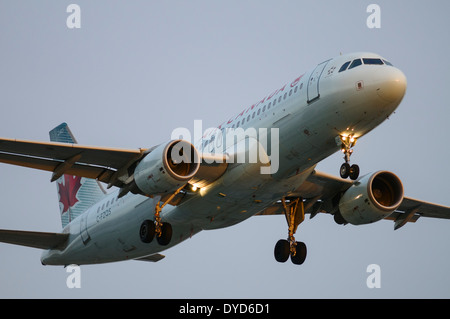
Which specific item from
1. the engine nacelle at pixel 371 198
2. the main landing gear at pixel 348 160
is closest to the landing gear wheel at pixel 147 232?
the main landing gear at pixel 348 160

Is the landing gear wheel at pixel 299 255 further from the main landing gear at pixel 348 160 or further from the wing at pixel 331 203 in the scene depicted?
the main landing gear at pixel 348 160

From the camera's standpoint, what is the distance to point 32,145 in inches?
1200

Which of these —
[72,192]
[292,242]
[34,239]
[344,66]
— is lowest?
[292,242]

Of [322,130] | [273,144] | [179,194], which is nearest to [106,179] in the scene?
[179,194]

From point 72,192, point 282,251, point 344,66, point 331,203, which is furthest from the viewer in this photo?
point 72,192

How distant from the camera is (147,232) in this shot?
32656mm

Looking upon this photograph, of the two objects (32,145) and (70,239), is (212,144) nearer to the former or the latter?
(32,145)

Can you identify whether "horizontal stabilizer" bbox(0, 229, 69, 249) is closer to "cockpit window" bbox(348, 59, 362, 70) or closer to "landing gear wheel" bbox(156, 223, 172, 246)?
"landing gear wheel" bbox(156, 223, 172, 246)

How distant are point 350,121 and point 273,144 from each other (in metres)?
3.07

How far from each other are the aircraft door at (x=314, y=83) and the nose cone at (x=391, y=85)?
2.30 meters

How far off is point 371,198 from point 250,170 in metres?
7.80

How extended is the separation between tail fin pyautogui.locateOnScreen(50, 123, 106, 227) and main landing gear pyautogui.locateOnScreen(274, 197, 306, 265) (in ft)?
34.0

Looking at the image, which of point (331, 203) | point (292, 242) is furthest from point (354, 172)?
point (331, 203)

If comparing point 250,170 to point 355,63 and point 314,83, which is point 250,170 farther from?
point 355,63
